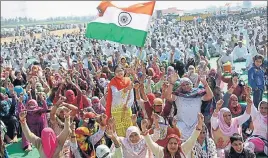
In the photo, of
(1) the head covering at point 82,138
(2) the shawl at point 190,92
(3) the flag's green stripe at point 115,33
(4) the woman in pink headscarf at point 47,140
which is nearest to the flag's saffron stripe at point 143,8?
(3) the flag's green stripe at point 115,33

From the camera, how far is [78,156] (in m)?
3.97

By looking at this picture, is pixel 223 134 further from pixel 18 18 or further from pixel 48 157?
pixel 18 18

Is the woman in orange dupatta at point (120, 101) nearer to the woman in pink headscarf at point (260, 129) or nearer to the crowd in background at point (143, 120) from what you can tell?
the crowd in background at point (143, 120)

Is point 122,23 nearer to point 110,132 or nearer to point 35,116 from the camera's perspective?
point 35,116

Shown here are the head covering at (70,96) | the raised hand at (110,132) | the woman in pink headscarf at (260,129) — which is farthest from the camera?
the head covering at (70,96)

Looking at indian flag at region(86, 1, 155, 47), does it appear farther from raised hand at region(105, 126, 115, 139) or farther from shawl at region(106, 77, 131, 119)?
raised hand at region(105, 126, 115, 139)

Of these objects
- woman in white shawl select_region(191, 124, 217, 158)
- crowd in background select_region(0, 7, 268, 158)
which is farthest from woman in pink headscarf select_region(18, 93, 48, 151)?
woman in white shawl select_region(191, 124, 217, 158)

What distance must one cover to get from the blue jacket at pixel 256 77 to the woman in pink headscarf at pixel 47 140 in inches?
150

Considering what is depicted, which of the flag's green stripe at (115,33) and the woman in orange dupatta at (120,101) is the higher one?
the flag's green stripe at (115,33)

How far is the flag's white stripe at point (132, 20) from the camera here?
20.0 feet

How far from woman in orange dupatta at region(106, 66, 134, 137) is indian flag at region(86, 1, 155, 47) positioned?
1097mm

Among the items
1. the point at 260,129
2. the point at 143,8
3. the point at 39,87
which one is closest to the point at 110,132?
the point at 260,129

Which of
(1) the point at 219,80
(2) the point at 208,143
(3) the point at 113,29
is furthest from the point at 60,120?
(1) the point at 219,80

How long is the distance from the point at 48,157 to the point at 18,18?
404 ft
